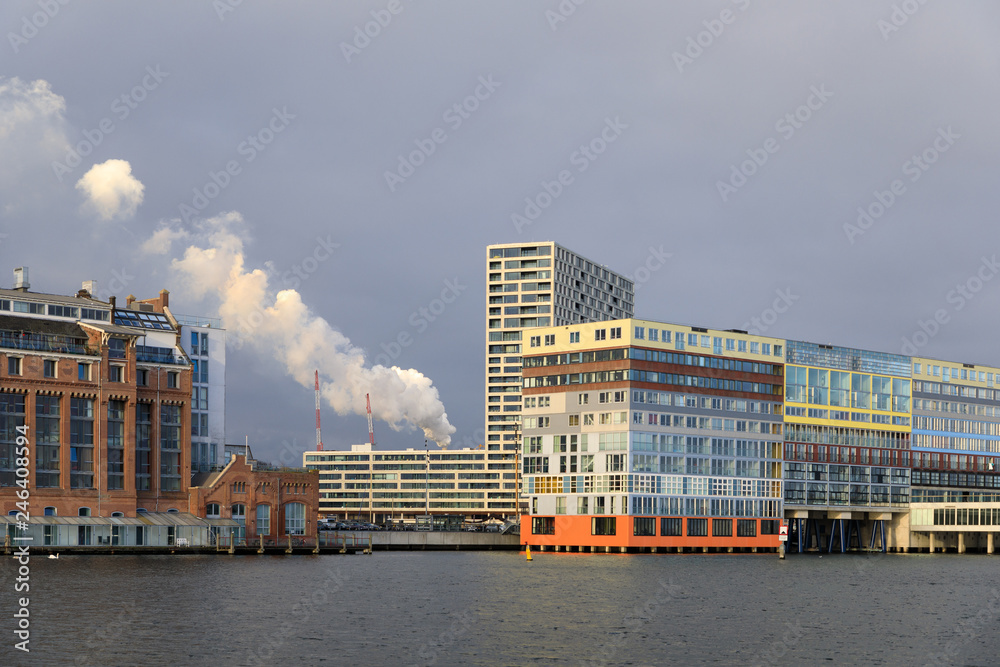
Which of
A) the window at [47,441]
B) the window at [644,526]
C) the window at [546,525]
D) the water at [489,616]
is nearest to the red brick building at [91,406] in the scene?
the window at [47,441]

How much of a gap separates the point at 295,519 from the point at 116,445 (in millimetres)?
27504

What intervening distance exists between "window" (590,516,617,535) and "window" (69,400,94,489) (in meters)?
72.0

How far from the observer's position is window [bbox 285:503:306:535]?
17638cm

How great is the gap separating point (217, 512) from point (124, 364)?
22.8 meters

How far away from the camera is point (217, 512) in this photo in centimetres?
16962

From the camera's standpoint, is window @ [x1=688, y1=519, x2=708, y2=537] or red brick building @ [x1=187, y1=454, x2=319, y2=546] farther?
window @ [x1=688, y1=519, x2=708, y2=537]

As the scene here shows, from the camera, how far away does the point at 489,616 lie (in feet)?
271

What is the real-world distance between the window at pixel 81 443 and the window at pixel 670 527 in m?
80.9

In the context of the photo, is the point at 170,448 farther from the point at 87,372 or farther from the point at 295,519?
the point at 295,519

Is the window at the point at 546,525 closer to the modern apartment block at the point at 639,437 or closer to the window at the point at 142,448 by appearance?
the modern apartment block at the point at 639,437

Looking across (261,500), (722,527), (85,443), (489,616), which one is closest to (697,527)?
(722,527)

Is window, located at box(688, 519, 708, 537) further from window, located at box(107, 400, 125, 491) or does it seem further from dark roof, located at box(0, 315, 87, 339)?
dark roof, located at box(0, 315, 87, 339)

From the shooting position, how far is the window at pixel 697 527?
7643 inches

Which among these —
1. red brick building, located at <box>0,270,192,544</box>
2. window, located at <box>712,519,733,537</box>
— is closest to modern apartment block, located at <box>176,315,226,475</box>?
red brick building, located at <box>0,270,192,544</box>
